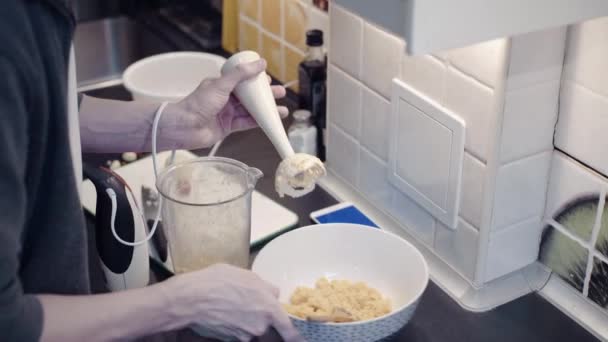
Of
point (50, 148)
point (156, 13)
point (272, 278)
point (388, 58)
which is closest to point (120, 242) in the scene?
point (272, 278)

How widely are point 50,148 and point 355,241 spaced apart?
50 cm

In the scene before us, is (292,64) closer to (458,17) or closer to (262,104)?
(262,104)

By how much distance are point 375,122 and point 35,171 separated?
0.59m

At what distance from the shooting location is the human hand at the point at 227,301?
87 cm

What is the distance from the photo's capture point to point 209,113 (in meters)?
1.14

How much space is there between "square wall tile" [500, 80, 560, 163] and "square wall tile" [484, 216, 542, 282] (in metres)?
0.12

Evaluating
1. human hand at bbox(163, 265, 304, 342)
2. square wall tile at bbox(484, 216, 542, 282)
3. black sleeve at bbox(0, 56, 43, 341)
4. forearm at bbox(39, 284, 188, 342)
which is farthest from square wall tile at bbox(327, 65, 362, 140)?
black sleeve at bbox(0, 56, 43, 341)

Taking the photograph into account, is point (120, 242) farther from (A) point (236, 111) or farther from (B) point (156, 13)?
(B) point (156, 13)

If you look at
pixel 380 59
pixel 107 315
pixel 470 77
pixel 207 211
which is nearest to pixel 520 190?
pixel 470 77

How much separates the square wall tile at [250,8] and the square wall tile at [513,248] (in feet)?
2.73

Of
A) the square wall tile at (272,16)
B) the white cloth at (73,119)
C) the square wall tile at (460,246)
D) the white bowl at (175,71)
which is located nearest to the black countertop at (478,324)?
the square wall tile at (460,246)

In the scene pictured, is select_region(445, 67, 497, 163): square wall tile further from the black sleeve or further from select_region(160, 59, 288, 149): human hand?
the black sleeve

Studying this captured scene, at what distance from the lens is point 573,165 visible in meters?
1.04

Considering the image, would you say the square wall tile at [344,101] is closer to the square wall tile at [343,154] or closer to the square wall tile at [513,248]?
the square wall tile at [343,154]
